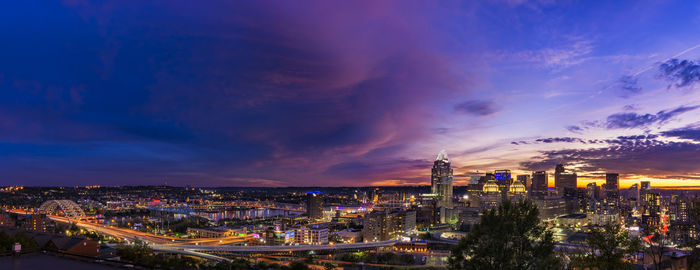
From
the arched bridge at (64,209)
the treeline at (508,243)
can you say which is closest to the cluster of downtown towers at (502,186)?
the arched bridge at (64,209)

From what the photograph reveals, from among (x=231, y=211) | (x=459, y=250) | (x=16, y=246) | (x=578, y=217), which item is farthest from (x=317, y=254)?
(x=231, y=211)

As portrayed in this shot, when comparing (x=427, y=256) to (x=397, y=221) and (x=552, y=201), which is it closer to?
(x=397, y=221)

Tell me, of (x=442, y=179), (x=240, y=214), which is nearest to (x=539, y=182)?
(x=442, y=179)

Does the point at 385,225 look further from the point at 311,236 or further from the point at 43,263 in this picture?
the point at 43,263

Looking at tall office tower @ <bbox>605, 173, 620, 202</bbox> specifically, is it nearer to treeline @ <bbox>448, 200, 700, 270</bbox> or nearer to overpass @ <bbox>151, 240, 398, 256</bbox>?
overpass @ <bbox>151, 240, 398, 256</bbox>

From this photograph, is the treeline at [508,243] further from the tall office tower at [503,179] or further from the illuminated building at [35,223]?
the tall office tower at [503,179]

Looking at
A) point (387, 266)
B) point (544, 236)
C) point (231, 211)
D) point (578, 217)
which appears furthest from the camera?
point (231, 211)
